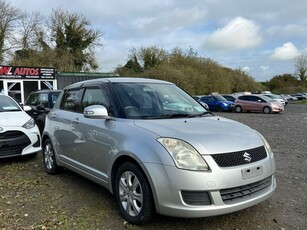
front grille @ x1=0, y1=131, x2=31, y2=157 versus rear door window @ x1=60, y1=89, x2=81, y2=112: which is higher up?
rear door window @ x1=60, y1=89, x2=81, y2=112

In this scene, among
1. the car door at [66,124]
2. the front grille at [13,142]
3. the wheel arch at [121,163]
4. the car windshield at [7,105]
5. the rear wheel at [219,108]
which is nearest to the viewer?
the wheel arch at [121,163]

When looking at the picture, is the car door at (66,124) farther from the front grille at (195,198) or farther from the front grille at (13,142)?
the front grille at (195,198)

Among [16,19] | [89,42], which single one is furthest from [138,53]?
[16,19]

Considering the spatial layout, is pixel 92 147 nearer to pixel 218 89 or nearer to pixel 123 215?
pixel 123 215

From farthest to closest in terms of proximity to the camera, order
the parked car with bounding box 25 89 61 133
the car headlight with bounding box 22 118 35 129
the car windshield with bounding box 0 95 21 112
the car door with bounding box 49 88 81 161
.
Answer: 1. the parked car with bounding box 25 89 61 133
2. the car windshield with bounding box 0 95 21 112
3. the car headlight with bounding box 22 118 35 129
4. the car door with bounding box 49 88 81 161

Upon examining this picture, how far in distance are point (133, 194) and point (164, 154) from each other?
0.75m

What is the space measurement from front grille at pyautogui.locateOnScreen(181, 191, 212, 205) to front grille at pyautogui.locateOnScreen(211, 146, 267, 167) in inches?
14.3

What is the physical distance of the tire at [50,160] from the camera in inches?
241

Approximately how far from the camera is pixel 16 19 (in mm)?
38406

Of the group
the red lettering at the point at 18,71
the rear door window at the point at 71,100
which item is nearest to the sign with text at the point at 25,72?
the red lettering at the point at 18,71

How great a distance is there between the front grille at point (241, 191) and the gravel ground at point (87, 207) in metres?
0.46

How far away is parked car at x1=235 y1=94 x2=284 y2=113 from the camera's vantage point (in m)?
27.0

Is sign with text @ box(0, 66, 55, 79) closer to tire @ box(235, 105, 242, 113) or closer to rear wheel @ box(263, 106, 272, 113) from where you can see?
tire @ box(235, 105, 242, 113)

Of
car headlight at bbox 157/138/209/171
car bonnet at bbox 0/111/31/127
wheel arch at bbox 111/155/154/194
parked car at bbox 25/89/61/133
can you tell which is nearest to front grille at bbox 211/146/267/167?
car headlight at bbox 157/138/209/171
